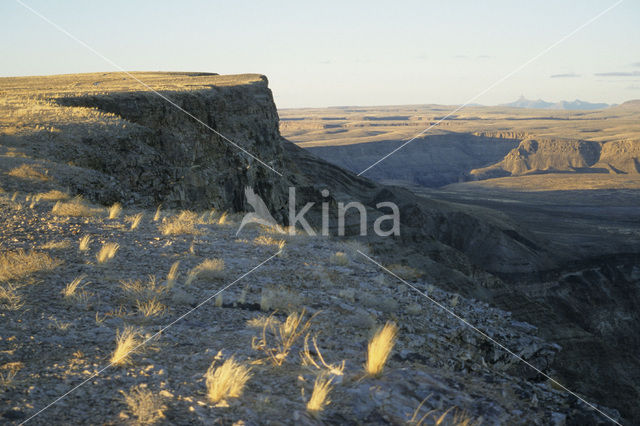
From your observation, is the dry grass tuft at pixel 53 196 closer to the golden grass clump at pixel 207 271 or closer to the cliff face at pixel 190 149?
the cliff face at pixel 190 149

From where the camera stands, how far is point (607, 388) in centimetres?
1777

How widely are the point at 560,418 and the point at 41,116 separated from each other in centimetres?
1813

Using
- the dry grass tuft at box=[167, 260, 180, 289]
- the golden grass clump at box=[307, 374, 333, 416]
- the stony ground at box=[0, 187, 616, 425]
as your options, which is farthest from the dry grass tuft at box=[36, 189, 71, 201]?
the golden grass clump at box=[307, 374, 333, 416]

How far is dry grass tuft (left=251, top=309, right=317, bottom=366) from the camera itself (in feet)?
17.3

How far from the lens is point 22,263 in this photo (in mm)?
6555

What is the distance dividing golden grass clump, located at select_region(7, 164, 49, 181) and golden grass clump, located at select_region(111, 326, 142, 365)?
9.14 meters

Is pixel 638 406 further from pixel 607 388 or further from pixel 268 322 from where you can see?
pixel 268 322

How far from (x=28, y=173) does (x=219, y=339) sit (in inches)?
386

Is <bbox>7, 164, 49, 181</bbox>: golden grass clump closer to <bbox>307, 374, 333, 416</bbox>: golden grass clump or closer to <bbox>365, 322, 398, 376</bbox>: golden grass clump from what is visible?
<bbox>365, 322, 398, 376</bbox>: golden grass clump

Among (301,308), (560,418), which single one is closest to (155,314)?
(301,308)

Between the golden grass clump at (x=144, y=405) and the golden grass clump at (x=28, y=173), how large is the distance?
10.4 m

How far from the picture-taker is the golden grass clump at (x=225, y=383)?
4125 mm

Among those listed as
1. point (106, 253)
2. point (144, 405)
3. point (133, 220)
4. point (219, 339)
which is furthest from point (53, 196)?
point (144, 405)

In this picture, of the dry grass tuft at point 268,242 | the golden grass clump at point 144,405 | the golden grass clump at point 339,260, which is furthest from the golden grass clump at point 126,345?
the golden grass clump at point 339,260
